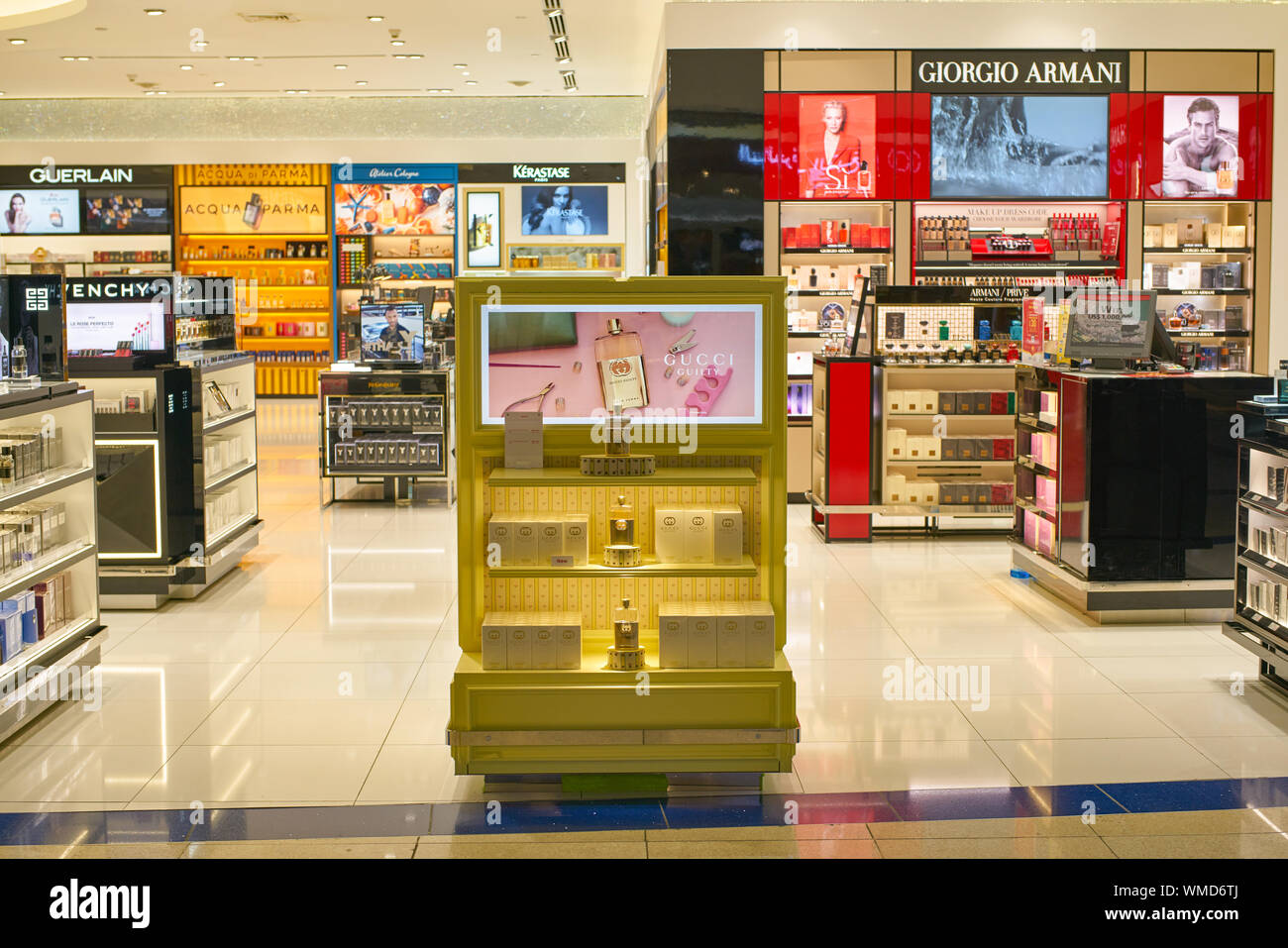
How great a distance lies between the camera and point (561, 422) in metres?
4.20

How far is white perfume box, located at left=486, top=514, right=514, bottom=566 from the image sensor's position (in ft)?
13.6

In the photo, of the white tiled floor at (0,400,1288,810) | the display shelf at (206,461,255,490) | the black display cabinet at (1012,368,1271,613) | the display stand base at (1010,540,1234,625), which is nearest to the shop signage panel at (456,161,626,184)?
the display shelf at (206,461,255,490)

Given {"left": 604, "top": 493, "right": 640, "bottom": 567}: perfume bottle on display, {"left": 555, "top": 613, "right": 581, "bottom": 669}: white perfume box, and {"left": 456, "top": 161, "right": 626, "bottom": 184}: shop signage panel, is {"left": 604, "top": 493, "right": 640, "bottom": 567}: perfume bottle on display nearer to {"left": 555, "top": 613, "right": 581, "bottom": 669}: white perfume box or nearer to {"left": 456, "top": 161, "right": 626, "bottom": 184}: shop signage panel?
{"left": 555, "top": 613, "right": 581, "bottom": 669}: white perfume box

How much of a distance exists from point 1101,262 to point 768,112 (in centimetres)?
284

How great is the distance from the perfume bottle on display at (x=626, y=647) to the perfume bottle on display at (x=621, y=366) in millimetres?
692

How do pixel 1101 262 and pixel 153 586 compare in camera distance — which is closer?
pixel 153 586

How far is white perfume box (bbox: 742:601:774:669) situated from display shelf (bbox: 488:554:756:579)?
149 mm

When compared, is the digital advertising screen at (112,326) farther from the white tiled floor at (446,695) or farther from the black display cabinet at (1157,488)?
the black display cabinet at (1157,488)

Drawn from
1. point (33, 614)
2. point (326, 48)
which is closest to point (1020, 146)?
point (326, 48)

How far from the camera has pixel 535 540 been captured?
4141mm

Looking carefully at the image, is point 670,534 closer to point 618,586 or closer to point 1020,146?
point 618,586

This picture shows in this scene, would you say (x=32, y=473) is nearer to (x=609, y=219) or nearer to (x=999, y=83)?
(x=999, y=83)

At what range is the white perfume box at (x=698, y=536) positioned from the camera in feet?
13.7
